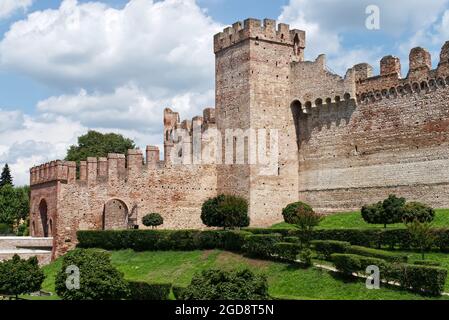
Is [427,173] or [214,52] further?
[214,52]

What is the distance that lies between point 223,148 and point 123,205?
6.31m

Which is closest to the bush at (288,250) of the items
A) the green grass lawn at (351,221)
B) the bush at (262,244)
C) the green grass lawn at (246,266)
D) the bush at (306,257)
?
the green grass lawn at (246,266)

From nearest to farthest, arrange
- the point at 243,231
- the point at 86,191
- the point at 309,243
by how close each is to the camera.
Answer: the point at 309,243 < the point at 243,231 < the point at 86,191

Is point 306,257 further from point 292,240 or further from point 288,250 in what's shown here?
point 292,240

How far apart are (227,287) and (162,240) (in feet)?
51.9

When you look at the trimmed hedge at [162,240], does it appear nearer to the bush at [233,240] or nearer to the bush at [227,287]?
the bush at [233,240]

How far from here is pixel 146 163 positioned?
120ft

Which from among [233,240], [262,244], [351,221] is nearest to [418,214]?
[262,244]

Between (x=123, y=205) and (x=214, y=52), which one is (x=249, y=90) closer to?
(x=214, y=52)

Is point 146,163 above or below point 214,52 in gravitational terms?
below

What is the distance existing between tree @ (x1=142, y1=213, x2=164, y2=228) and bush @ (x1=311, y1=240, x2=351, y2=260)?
13083 millimetres

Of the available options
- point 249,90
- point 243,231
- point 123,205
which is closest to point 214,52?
point 249,90

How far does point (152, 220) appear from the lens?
115 feet

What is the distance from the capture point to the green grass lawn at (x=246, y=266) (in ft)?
64.5
